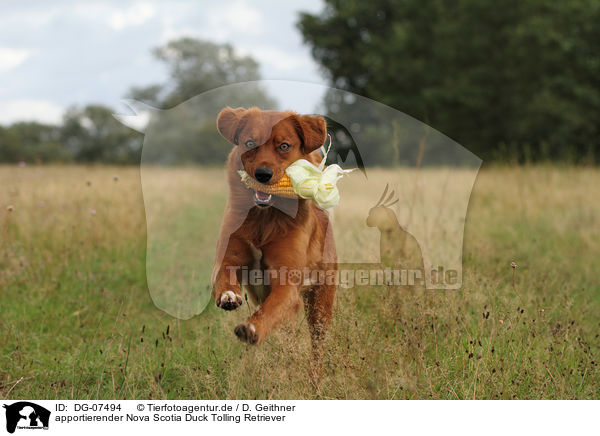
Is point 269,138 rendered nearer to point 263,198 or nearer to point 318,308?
point 263,198

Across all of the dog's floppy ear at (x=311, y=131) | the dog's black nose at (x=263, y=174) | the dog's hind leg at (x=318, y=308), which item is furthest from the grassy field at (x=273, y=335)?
the dog's floppy ear at (x=311, y=131)

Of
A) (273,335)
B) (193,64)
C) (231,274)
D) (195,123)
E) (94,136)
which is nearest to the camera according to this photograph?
(231,274)

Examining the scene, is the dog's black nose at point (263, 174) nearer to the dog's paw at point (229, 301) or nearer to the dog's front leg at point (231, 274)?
the dog's front leg at point (231, 274)

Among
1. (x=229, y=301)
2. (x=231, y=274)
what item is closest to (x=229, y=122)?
(x=231, y=274)

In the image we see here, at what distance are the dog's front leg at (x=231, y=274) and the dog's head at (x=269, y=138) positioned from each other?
0.30 metres

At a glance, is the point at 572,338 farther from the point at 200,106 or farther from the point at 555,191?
the point at 555,191

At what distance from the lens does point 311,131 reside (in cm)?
289

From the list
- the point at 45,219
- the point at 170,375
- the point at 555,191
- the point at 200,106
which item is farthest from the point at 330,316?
the point at 555,191

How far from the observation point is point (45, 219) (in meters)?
6.66

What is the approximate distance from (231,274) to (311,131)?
935 mm

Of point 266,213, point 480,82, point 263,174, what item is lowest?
point 266,213
